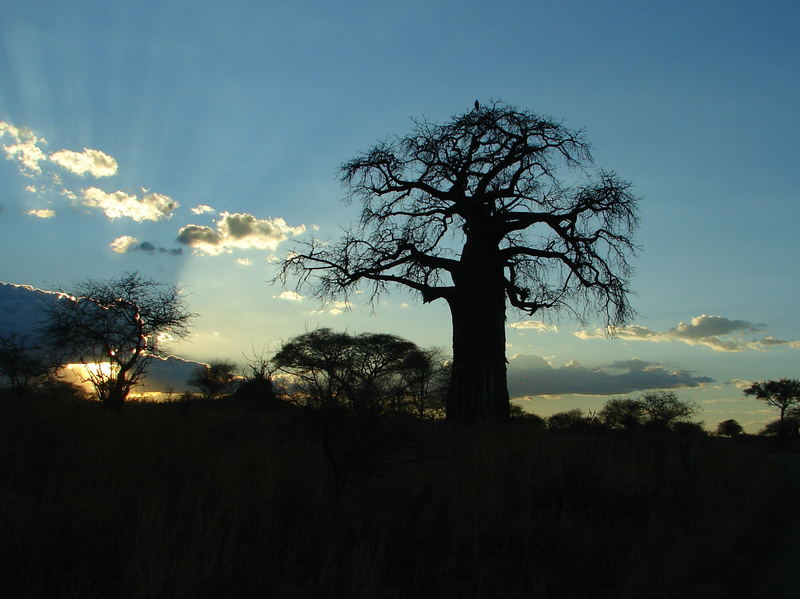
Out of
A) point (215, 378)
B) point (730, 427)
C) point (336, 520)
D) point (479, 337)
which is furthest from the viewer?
point (730, 427)

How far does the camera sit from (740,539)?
5.57 m

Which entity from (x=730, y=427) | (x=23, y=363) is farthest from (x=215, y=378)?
(x=730, y=427)

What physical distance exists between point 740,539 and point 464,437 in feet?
14.7

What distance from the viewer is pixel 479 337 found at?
13.7 m

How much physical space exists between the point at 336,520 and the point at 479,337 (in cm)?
975

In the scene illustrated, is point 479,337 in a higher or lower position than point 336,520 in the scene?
higher

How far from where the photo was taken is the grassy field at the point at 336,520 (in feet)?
10.7

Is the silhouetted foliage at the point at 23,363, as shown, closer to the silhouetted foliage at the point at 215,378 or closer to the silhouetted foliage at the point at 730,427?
the silhouetted foliage at the point at 215,378

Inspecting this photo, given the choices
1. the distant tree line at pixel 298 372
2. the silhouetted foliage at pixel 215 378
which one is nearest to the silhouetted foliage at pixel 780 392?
the distant tree line at pixel 298 372

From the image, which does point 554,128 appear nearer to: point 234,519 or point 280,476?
point 280,476

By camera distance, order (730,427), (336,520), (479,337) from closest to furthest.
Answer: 1. (336,520)
2. (479,337)
3. (730,427)

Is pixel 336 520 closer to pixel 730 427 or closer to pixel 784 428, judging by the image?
pixel 784 428

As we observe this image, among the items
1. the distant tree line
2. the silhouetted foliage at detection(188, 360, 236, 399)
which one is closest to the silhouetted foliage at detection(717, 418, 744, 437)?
the distant tree line

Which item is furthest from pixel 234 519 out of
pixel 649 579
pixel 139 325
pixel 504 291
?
pixel 139 325
